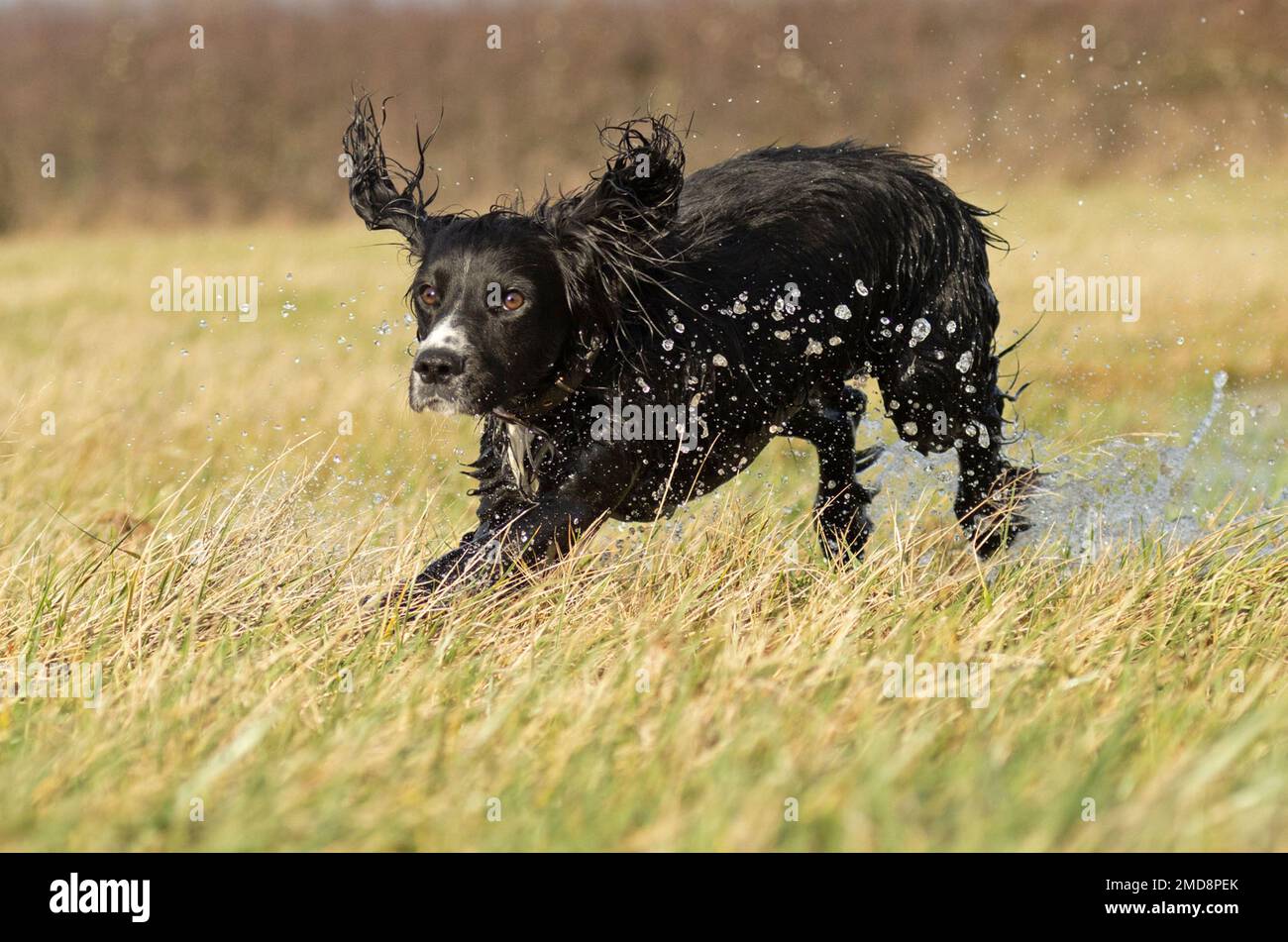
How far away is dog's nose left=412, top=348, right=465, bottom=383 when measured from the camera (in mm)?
4258

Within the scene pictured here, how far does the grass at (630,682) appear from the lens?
2.86m

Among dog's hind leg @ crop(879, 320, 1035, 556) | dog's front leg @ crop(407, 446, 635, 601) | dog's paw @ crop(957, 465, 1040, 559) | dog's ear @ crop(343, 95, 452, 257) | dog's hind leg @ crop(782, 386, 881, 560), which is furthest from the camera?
dog's hind leg @ crop(782, 386, 881, 560)

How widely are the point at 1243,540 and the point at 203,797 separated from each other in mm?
3299

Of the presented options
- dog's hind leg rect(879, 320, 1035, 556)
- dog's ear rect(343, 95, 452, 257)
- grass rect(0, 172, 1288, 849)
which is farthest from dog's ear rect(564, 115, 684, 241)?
dog's hind leg rect(879, 320, 1035, 556)

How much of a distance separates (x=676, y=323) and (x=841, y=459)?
134 centimetres

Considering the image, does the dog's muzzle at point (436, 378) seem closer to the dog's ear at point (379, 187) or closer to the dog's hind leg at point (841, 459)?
the dog's ear at point (379, 187)

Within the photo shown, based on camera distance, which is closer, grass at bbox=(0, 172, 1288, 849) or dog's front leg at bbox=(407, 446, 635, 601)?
grass at bbox=(0, 172, 1288, 849)

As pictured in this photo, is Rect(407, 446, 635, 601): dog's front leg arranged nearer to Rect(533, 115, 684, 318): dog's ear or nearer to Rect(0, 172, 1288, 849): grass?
Rect(0, 172, 1288, 849): grass

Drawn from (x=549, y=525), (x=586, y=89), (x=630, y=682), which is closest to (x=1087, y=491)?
(x=549, y=525)

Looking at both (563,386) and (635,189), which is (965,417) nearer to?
(635,189)

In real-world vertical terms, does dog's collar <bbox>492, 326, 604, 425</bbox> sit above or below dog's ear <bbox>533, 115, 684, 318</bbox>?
below

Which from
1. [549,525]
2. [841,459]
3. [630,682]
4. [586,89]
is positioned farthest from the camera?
[586,89]

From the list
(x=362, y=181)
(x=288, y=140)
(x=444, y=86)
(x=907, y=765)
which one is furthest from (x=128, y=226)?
(x=907, y=765)

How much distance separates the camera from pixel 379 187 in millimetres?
5027
